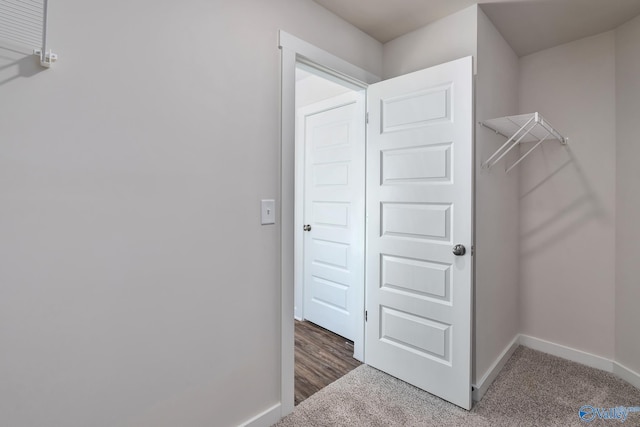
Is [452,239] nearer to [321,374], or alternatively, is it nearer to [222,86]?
[321,374]

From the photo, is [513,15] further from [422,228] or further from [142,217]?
[142,217]

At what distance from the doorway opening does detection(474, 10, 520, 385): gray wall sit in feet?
2.59

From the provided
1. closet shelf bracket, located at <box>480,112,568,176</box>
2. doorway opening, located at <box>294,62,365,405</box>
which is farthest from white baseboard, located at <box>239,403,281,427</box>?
closet shelf bracket, located at <box>480,112,568,176</box>

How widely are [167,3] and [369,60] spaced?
1.45 metres

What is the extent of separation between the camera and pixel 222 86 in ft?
4.91

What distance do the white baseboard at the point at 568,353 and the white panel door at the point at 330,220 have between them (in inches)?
59.1

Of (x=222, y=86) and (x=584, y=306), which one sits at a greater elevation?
(x=222, y=86)

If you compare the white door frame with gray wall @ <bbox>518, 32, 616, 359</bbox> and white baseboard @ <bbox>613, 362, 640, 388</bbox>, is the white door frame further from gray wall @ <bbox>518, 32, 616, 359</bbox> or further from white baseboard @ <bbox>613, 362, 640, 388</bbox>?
white baseboard @ <bbox>613, 362, 640, 388</bbox>

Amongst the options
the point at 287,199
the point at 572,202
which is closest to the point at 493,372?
the point at 572,202

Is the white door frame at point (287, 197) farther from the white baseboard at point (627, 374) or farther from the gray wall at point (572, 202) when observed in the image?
the white baseboard at point (627, 374)

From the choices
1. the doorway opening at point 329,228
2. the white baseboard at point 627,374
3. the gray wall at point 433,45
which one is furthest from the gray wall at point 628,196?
the doorway opening at point 329,228

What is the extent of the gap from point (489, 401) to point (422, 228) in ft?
3.73

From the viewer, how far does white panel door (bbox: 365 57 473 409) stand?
182cm

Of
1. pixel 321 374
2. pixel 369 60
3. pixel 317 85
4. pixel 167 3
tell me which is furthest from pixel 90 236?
pixel 317 85
